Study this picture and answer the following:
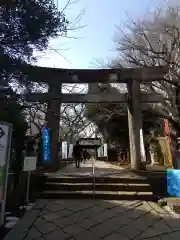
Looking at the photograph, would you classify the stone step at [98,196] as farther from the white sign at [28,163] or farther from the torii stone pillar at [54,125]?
the torii stone pillar at [54,125]

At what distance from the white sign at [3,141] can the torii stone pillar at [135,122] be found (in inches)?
295

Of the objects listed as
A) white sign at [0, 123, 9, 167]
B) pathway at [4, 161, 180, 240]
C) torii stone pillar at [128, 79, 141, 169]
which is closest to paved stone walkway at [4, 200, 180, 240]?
pathway at [4, 161, 180, 240]

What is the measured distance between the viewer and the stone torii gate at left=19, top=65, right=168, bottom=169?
40.0 feet

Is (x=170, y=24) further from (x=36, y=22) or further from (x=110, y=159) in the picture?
(x=110, y=159)

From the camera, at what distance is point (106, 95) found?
1315 centimetres

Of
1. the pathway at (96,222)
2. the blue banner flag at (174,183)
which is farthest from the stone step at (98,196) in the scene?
the blue banner flag at (174,183)

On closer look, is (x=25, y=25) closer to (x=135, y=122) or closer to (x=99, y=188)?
(x=99, y=188)

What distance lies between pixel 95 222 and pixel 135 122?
23.4 ft

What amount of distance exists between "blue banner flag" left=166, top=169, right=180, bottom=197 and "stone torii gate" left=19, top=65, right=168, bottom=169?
371 centimetres

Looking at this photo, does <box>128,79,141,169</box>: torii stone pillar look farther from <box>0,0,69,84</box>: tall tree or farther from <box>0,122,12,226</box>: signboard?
<box>0,122,12,226</box>: signboard

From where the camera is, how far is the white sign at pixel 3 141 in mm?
6020

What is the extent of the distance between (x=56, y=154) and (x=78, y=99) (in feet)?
9.85

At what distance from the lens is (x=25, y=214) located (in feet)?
21.8

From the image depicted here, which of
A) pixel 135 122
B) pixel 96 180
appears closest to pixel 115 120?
pixel 135 122
